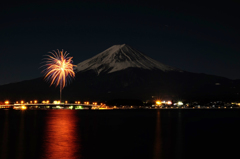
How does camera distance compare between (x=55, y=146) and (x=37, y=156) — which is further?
(x=55, y=146)

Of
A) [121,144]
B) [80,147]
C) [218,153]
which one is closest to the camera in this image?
[218,153]

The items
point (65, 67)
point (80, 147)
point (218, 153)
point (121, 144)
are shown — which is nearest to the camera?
point (218, 153)

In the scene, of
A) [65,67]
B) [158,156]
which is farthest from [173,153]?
[65,67]

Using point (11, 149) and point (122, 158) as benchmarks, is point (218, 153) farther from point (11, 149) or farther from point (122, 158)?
point (11, 149)

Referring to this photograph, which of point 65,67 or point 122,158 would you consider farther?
point 65,67

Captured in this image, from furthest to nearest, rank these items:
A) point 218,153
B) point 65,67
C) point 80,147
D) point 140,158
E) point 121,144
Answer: point 65,67 < point 121,144 < point 80,147 < point 218,153 < point 140,158

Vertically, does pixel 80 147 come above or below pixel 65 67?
below

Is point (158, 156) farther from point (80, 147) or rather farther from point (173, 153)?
point (80, 147)

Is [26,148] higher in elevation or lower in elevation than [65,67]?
lower

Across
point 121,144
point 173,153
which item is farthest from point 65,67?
point 173,153
